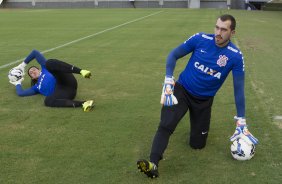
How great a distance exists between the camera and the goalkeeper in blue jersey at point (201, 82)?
4293 millimetres

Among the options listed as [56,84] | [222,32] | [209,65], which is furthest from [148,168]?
[56,84]

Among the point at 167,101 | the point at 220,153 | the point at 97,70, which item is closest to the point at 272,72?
the point at 97,70

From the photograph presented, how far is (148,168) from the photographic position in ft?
13.2

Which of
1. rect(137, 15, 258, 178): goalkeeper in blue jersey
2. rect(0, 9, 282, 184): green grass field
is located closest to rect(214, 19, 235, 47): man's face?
rect(137, 15, 258, 178): goalkeeper in blue jersey

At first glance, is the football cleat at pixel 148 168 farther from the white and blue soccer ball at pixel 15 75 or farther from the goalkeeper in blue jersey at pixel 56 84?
the white and blue soccer ball at pixel 15 75

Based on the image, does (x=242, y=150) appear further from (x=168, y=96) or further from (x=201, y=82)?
(x=168, y=96)

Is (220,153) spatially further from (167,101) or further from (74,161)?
(74,161)

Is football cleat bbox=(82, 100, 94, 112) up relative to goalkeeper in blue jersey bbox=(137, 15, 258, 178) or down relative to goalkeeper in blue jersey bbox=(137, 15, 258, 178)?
down

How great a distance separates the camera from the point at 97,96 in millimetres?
7469

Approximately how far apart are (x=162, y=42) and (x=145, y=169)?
11.5 meters

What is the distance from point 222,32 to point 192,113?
1139 mm

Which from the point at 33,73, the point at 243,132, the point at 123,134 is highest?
the point at 33,73

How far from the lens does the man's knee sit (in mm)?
4918

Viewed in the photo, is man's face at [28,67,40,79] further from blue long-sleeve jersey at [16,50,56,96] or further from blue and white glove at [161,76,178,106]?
blue and white glove at [161,76,178,106]
